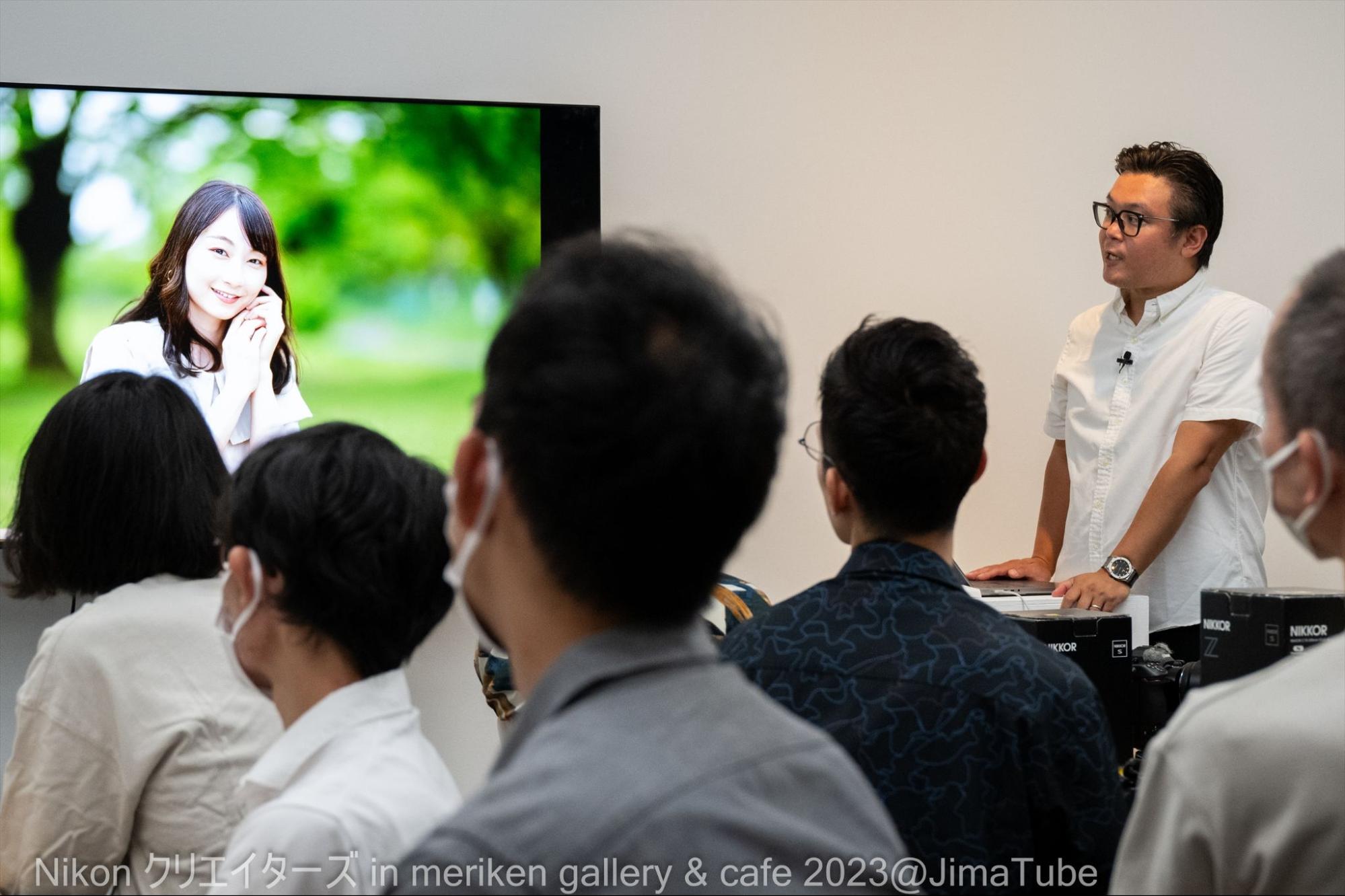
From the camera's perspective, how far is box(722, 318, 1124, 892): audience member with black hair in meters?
1.35

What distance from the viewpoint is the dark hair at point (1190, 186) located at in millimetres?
3000

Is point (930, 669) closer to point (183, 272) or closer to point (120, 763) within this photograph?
point (120, 763)

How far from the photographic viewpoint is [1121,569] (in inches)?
110

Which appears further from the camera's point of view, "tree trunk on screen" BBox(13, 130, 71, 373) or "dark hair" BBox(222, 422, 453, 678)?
"tree trunk on screen" BBox(13, 130, 71, 373)

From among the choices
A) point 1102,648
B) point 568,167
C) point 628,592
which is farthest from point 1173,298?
point 628,592

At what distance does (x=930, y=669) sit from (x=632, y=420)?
721mm

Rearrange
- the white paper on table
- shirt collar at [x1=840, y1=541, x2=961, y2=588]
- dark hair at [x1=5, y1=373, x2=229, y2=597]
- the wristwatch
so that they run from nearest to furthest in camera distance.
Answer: shirt collar at [x1=840, y1=541, x2=961, y2=588] → dark hair at [x1=5, y1=373, x2=229, y2=597] → the white paper on table → the wristwatch

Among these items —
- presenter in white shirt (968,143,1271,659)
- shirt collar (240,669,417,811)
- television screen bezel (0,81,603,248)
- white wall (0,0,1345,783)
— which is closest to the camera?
shirt collar (240,669,417,811)

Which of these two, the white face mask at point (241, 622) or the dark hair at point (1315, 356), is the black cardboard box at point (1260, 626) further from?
the white face mask at point (241, 622)

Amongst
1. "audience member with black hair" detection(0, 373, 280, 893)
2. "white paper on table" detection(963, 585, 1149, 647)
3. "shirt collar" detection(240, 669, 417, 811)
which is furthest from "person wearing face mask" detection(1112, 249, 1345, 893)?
"white paper on table" detection(963, 585, 1149, 647)

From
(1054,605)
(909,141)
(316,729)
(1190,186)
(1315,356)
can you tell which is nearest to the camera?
(1315,356)

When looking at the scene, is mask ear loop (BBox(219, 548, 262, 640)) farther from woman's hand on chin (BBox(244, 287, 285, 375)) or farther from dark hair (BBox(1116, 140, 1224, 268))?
dark hair (BBox(1116, 140, 1224, 268))

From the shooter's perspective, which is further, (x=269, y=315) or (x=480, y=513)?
(x=269, y=315)

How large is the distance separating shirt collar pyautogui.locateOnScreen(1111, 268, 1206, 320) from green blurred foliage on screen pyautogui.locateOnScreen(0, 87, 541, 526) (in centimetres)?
148
